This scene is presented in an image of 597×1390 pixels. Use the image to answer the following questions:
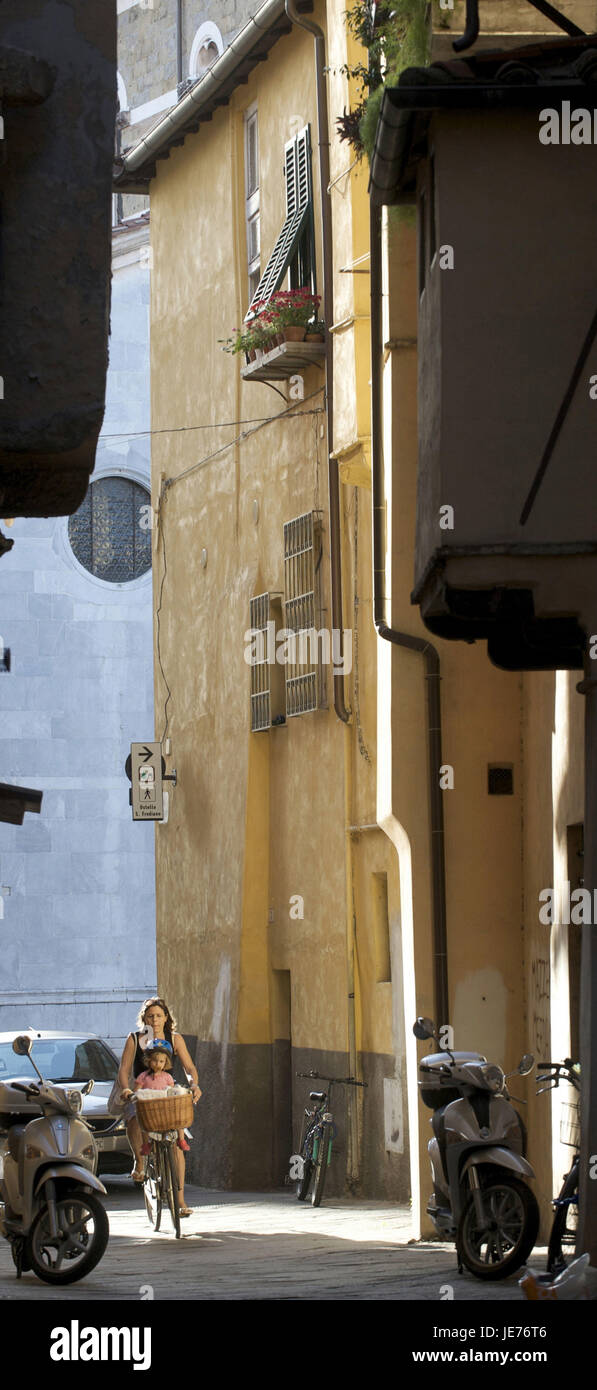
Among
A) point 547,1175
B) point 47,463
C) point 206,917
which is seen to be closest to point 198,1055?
point 206,917

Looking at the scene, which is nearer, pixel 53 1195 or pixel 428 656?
pixel 53 1195

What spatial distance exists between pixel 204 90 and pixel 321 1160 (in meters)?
11.2

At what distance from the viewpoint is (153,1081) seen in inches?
586

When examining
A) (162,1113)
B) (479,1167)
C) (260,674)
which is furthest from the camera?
(260,674)

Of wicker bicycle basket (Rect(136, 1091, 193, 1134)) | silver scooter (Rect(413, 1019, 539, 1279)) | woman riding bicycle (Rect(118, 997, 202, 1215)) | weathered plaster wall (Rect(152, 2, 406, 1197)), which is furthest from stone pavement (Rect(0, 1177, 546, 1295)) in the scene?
weathered plaster wall (Rect(152, 2, 406, 1197))

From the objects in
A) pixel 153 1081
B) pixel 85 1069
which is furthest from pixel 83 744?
pixel 153 1081

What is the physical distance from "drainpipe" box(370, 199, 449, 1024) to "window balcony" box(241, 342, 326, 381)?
4.90 metres

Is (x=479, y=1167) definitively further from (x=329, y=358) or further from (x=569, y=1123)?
(x=329, y=358)

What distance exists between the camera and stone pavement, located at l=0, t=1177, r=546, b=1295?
10969 millimetres

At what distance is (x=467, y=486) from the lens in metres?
10.0

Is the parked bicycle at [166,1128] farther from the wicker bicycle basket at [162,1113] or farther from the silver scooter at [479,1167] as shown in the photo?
the silver scooter at [479,1167]

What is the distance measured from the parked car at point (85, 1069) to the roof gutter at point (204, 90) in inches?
385

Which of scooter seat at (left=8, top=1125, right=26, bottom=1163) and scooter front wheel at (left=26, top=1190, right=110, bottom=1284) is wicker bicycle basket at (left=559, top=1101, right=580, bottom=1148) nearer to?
scooter front wheel at (left=26, top=1190, right=110, bottom=1284)
